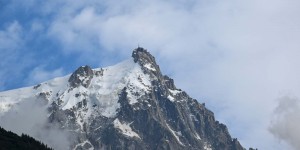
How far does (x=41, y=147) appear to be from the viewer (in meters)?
170

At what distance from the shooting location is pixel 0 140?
163m

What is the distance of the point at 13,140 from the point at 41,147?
23.0ft

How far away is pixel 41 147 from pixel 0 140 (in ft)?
36.5

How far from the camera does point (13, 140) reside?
549ft

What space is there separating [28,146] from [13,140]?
535 cm

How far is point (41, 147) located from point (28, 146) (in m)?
6.85

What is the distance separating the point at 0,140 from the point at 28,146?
6363mm

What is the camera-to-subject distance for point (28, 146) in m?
164
